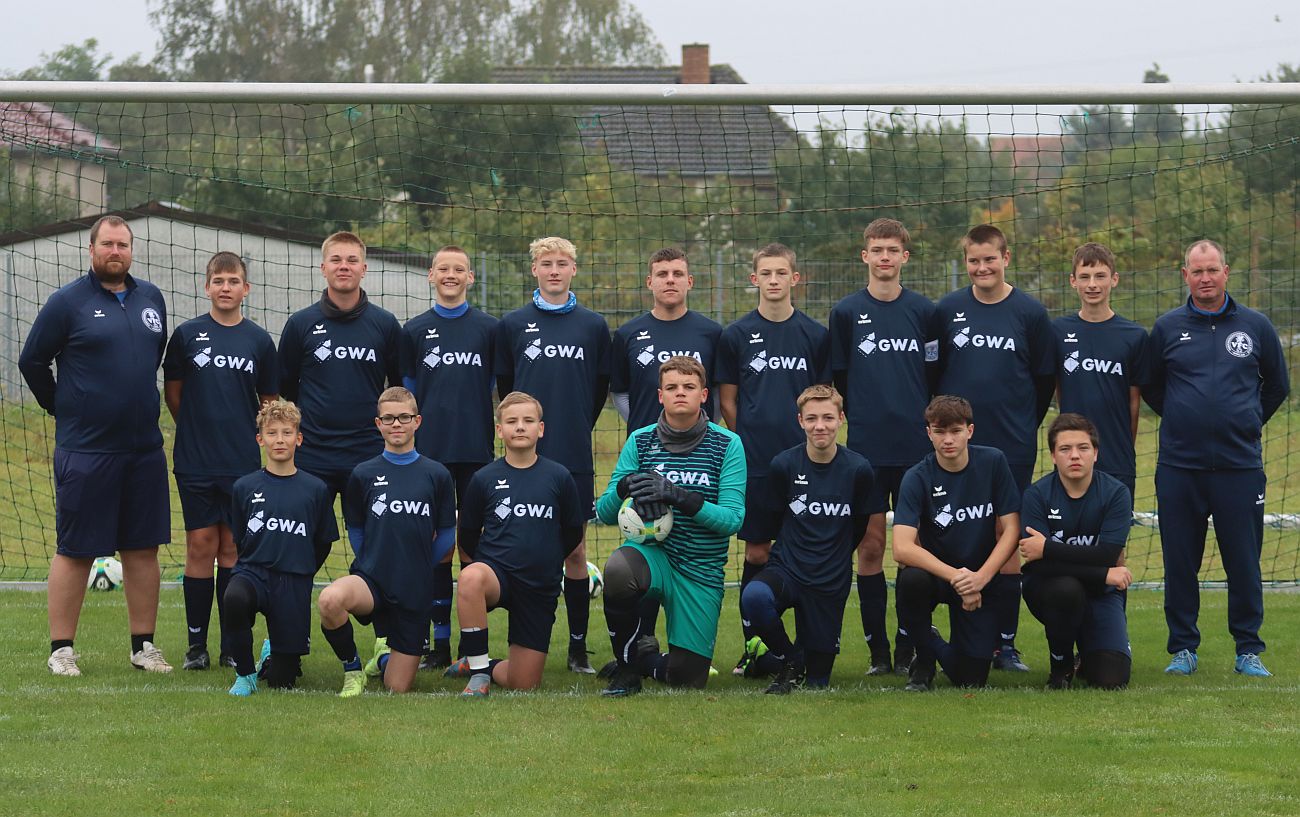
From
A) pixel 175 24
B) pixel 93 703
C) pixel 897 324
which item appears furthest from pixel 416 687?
pixel 175 24

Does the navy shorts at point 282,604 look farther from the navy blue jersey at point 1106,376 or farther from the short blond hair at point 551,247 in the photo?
the navy blue jersey at point 1106,376

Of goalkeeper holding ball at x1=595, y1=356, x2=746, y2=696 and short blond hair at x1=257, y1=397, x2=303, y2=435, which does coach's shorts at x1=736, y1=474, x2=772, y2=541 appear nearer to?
goalkeeper holding ball at x1=595, y1=356, x2=746, y2=696

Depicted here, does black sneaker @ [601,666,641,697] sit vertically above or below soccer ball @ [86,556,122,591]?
below

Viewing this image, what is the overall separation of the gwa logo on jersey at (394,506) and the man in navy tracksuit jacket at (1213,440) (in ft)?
11.0

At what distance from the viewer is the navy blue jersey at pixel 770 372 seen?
6.61 metres

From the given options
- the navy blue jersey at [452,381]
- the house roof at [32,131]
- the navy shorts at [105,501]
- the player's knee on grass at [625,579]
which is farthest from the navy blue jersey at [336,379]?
the house roof at [32,131]

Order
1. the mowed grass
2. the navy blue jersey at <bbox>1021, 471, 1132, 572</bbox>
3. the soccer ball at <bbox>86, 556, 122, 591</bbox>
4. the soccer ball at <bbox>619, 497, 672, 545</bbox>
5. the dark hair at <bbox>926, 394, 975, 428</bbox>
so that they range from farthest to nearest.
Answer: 1. the soccer ball at <bbox>86, 556, 122, 591</bbox>
2. the navy blue jersey at <bbox>1021, 471, 1132, 572</bbox>
3. the dark hair at <bbox>926, 394, 975, 428</bbox>
4. the soccer ball at <bbox>619, 497, 672, 545</bbox>
5. the mowed grass

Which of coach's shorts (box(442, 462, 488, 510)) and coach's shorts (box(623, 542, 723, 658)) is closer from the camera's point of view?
coach's shorts (box(623, 542, 723, 658))

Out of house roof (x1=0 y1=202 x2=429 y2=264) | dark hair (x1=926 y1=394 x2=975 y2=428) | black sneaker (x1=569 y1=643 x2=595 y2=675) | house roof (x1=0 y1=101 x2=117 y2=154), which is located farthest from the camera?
house roof (x1=0 y1=202 x2=429 y2=264)

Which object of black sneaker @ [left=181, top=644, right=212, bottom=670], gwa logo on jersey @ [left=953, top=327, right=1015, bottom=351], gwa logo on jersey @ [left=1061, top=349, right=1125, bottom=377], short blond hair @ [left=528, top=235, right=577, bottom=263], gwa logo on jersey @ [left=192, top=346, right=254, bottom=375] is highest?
short blond hair @ [left=528, top=235, right=577, bottom=263]

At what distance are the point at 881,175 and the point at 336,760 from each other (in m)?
16.6

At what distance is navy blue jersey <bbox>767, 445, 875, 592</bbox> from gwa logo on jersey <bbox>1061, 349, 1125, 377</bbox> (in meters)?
1.14

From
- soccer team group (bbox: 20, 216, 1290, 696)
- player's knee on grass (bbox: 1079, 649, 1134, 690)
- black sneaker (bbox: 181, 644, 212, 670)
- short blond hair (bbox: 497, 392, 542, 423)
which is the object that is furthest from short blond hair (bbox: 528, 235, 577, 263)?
player's knee on grass (bbox: 1079, 649, 1134, 690)

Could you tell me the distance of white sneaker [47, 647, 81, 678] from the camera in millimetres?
6395
